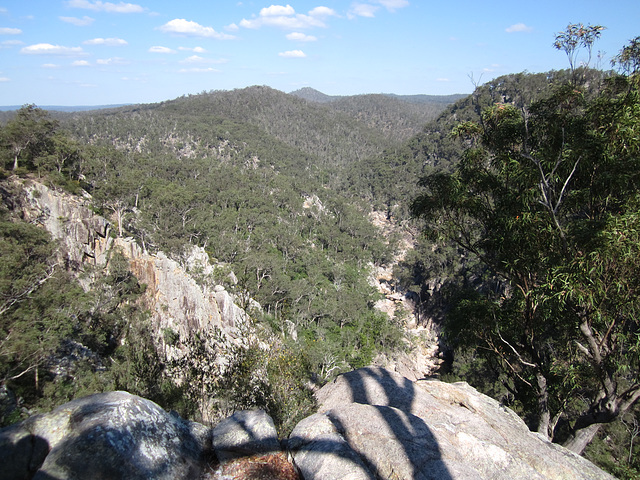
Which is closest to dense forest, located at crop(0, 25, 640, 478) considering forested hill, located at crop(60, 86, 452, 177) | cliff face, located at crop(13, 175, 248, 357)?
cliff face, located at crop(13, 175, 248, 357)

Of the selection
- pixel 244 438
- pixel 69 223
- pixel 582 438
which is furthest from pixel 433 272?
pixel 244 438

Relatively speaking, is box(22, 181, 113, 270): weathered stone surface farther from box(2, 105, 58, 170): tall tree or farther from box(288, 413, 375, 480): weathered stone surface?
box(288, 413, 375, 480): weathered stone surface

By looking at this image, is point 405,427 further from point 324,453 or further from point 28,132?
point 28,132

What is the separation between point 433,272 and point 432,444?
42.5 metres

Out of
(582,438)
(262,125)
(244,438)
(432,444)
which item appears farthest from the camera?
(262,125)

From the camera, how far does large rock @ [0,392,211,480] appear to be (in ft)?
10.6

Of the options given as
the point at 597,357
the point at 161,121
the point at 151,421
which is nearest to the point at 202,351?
the point at 151,421

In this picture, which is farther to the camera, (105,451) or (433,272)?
(433,272)

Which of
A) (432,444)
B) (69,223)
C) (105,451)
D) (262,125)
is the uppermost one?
(262,125)

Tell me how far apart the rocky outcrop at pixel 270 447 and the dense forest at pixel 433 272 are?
5.50 ft

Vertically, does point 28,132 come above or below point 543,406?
above

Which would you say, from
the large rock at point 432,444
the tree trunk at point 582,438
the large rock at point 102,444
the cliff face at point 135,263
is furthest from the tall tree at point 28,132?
the tree trunk at point 582,438

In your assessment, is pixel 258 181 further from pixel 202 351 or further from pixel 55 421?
pixel 55 421

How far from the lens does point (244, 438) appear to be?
4.26m
